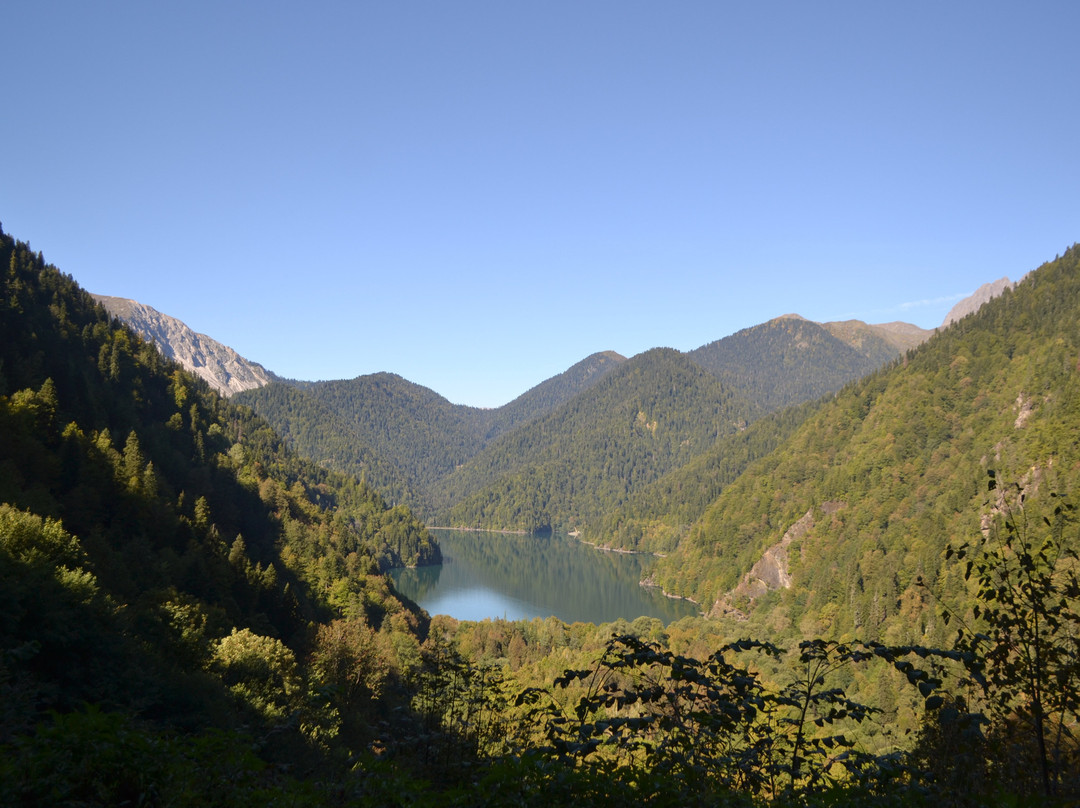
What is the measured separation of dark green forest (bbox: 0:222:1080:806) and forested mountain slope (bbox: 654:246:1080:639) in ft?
2.51

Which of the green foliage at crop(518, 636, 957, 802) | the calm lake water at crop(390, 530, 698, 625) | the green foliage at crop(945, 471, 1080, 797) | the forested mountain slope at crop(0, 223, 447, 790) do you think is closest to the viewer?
the green foliage at crop(945, 471, 1080, 797)

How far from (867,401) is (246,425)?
15423 centimetres

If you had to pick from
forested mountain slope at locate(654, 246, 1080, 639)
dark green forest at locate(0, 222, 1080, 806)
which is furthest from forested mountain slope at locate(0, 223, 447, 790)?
forested mountain slope at locate(654, 246, 1080, 639)

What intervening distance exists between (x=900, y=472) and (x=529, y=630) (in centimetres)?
8679

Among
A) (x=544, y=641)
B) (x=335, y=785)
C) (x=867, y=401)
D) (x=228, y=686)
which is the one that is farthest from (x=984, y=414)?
(x=335, y=785)

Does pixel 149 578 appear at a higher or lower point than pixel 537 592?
higher

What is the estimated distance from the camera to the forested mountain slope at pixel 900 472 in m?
94.2

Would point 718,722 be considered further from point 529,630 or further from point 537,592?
point 537,592

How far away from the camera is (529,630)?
290 feet

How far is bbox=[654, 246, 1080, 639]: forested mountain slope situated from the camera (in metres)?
94.2

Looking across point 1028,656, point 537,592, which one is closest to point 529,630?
point 537,592

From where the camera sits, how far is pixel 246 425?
151750mm

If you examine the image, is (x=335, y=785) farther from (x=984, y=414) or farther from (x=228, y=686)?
(x=984, y=414)

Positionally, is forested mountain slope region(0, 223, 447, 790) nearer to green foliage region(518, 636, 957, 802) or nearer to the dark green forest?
the dark green forest
